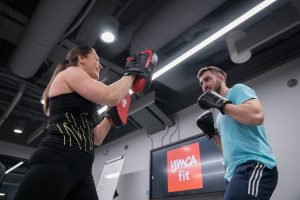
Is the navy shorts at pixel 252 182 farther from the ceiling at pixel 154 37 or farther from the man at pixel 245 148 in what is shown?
the ceiling at pixel 154 37

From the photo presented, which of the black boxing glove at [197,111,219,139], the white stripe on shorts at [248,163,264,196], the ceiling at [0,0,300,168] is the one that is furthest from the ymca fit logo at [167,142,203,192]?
the white stripe on shorts at [248,163,264,196]

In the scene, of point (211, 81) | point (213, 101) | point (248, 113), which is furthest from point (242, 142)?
point (211, 81)

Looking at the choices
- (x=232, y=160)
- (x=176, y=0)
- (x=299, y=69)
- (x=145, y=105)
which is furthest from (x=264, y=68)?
(x=232, y=160)

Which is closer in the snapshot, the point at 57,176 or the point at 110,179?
the point at 57,176

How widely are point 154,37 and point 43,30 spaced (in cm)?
138

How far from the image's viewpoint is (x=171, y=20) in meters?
2.86

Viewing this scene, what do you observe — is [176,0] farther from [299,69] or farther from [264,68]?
[299,69]

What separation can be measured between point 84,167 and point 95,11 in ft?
8.89

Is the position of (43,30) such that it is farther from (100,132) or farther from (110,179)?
(110,179)

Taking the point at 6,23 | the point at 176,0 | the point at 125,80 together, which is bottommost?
the point at 125,80

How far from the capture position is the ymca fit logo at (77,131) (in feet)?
3.49

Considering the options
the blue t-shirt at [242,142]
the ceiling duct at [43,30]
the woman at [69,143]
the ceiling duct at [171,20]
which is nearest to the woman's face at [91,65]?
the woman at [69,143]

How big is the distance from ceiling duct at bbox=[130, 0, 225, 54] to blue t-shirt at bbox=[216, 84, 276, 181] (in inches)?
54.3

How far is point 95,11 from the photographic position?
3.28 metres
